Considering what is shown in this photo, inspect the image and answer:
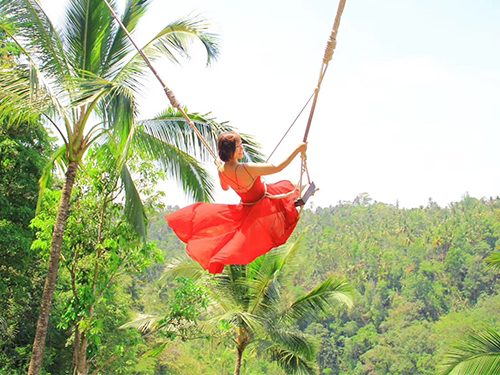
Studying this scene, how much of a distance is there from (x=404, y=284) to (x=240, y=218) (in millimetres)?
58431

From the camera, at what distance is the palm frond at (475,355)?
6.38m

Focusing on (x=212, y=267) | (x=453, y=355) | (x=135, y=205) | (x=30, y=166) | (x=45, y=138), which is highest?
(x=45, y=138)

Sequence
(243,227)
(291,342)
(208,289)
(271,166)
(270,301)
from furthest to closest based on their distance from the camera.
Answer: (291,342)
(270,301)
(208,289)
(243,227)
(271,166)

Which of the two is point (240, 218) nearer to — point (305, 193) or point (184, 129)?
point (305, 193)

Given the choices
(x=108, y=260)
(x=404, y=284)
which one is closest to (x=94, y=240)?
(x=108, y=260)

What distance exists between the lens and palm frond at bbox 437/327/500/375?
638 cm

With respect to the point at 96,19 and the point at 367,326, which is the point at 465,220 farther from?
the point at 96,19

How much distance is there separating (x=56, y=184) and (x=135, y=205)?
21.3ft

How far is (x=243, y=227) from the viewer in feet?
10.7

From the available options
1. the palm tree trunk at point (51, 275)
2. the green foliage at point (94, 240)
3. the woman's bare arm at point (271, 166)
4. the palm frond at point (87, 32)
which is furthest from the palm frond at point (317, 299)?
the woman's bare arm at point (271, 166)

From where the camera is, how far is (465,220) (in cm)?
6550

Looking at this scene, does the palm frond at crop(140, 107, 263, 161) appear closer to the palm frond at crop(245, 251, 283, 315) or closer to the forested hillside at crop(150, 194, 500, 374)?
the palm frond at crop(245, 251, 283, 315)

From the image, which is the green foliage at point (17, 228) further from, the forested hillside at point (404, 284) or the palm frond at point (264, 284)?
the forested hillside at point (404, 284)

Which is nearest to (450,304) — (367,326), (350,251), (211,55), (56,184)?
(367,326)
